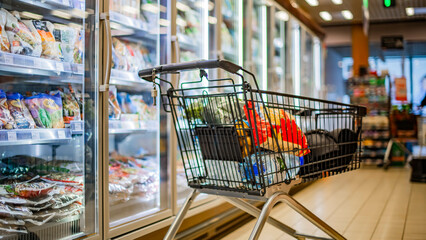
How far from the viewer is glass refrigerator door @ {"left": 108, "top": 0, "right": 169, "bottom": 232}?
2525 mm

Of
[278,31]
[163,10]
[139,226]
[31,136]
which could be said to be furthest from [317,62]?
[31,136]

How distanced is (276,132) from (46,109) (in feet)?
3.44

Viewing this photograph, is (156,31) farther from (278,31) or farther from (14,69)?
(278,31)

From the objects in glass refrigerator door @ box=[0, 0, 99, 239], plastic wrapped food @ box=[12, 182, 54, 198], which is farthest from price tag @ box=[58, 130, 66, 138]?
plastic wrapped food @ box=[12, 182, 54, 198]

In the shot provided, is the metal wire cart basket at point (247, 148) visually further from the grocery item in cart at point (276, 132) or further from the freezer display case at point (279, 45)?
the freezer display case at point (279, 45)

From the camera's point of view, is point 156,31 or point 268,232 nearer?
point 156,31

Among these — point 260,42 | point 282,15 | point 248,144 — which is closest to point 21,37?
point 248,144

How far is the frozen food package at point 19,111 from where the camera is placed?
6.31ft

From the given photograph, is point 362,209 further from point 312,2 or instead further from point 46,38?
point 312,2

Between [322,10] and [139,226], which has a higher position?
[322,10]

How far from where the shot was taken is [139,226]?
94.8 inches

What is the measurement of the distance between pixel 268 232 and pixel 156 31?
1540 mm

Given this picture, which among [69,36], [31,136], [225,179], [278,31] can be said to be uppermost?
[278,31]

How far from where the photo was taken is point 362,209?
4012mm
